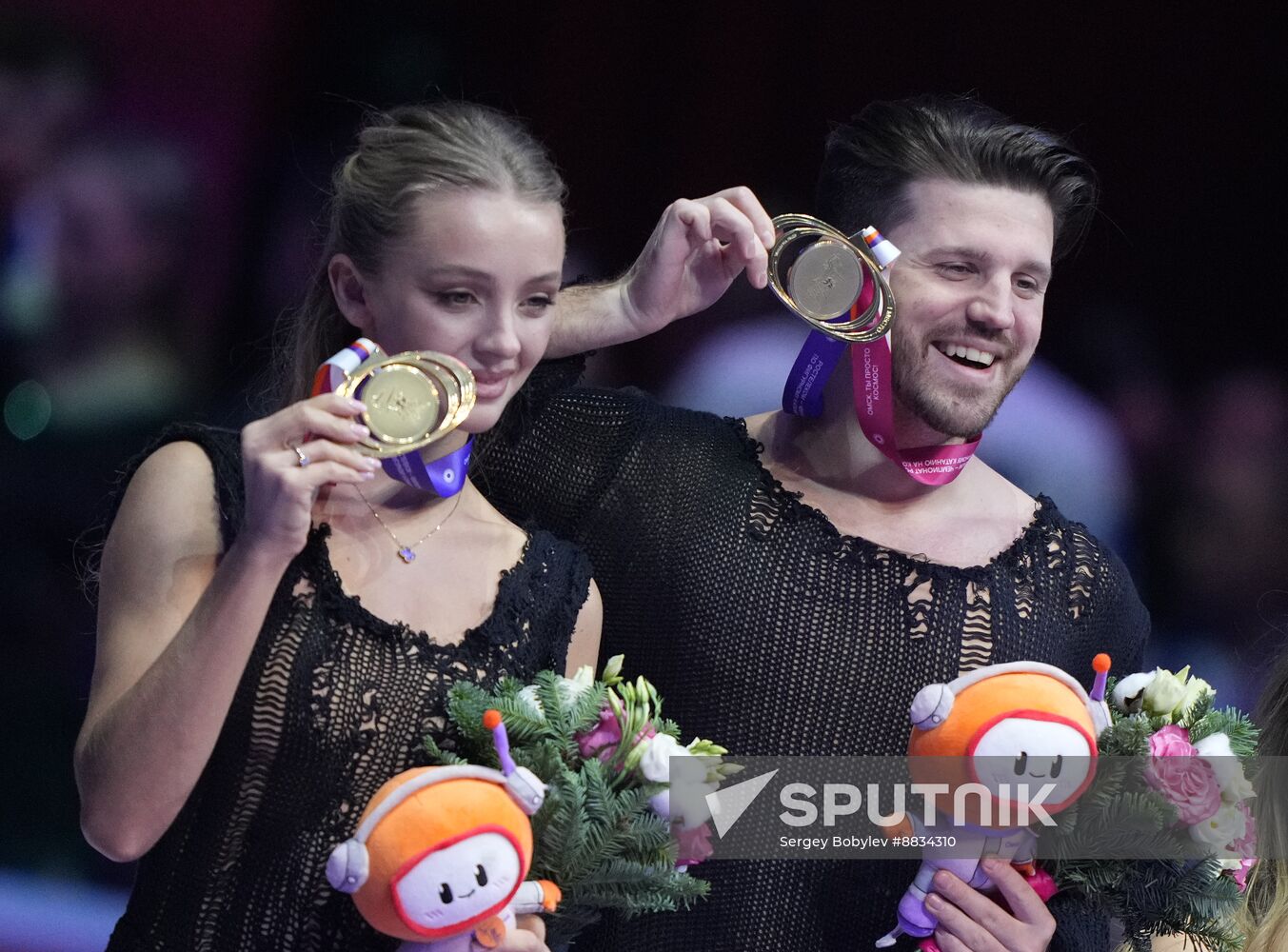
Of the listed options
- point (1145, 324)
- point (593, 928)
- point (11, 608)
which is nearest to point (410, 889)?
point (593, 928)

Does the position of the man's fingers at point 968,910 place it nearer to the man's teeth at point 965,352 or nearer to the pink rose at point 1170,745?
the pink rose at point 1170,745

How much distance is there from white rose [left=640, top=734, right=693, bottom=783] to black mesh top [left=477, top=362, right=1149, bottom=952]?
46 centimetres

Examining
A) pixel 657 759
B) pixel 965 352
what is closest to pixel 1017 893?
pixel 657 759

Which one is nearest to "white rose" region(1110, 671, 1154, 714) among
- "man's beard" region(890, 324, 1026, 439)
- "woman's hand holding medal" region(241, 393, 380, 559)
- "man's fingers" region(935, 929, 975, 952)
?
"man's fingers" region(935, 929, 975, 952)

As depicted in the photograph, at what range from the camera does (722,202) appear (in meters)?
2.60

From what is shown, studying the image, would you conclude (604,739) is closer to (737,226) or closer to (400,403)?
(400,403)

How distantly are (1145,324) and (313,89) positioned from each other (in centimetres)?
208

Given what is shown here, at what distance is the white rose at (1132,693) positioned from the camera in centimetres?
250

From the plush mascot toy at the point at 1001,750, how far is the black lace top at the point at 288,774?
2.36 feet

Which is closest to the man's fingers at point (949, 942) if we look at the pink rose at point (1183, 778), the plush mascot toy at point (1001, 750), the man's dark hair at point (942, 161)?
the plush mascot toy at point (1001, 750)

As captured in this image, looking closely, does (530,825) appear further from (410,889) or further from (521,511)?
(521,511)

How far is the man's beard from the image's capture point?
2.81 m

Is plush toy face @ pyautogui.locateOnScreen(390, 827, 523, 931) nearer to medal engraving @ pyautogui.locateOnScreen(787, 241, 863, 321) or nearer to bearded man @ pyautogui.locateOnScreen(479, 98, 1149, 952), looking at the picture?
bearded man @ pyautogui.locateOnScreen(479, 98, 1149, 952)

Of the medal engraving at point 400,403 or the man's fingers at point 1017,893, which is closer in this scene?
the medal engraving at point 400,403
